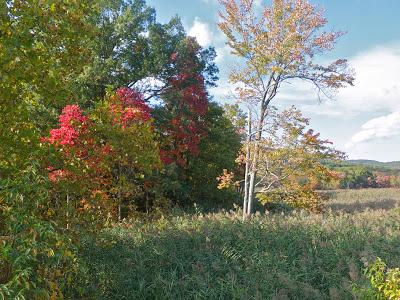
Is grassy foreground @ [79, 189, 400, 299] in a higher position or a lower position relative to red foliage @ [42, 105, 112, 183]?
lower

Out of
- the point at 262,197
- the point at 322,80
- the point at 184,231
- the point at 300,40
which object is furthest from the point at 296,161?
the point at 184,231

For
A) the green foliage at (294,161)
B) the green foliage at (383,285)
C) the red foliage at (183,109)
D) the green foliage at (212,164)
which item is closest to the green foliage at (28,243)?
the green foliage at (383,285)

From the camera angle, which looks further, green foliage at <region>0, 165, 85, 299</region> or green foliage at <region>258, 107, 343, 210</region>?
green foliage at <region>258, 107, 343, 210</region>

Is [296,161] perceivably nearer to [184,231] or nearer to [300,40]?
[300,40]

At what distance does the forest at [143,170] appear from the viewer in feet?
16.8

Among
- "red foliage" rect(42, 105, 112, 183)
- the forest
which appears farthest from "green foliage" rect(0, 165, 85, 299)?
"red foliage" rect(42, 105, 112, 183)

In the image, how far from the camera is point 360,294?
5.19 m

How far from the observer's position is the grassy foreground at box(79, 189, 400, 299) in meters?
6.69

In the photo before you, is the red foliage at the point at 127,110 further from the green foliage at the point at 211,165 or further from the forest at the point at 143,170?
the green foliage at the point at 211,165

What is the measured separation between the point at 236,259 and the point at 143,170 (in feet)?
14.4

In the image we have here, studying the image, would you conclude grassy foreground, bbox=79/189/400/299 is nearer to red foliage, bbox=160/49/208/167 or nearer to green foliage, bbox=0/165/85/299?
green foliage, bbox=0/165/85/299

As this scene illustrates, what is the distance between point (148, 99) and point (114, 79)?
234cm

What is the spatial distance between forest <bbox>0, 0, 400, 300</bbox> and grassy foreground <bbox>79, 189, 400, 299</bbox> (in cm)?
4

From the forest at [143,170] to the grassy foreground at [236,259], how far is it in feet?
0.12
